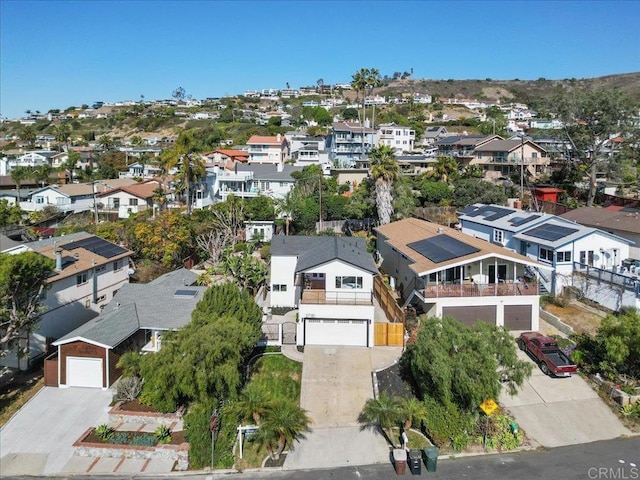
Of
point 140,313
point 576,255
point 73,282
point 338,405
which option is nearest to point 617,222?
point 576,255

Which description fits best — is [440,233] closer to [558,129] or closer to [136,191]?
[558,129]

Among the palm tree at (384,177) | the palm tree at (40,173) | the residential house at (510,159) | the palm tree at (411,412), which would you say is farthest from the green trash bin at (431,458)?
the palm tree at (40,173)

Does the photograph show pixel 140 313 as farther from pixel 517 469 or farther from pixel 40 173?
pixel 40 173

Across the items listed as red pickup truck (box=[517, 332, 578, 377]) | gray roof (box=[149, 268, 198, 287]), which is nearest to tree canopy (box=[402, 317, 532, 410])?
red pickup truck (box=[517, 332, 578, 377])

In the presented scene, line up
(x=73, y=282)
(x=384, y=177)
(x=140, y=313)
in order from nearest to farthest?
(x=140, y=313) < (x=73, y=282) < (x=384, y=177)

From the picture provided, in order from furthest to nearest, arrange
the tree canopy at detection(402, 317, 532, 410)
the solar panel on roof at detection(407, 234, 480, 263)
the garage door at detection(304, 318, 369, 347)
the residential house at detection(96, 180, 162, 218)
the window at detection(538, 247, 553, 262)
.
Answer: the residential house at detection(96, 180, 162, 218) → the window at detection(538, 247, 553, 262) → the solar panel on roof at detection(407, 234, 480, 263) → the garage door at detection(304, 318, 369, 347) → the tree canopy at detection(402, 317, 532, 410)

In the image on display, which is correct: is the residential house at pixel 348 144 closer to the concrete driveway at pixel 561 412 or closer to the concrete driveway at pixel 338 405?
the concrete driveway at pixel 338 405

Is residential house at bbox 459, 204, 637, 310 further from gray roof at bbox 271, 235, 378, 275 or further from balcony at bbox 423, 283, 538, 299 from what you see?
gray roof at bbox 271, 235, 378, 275
